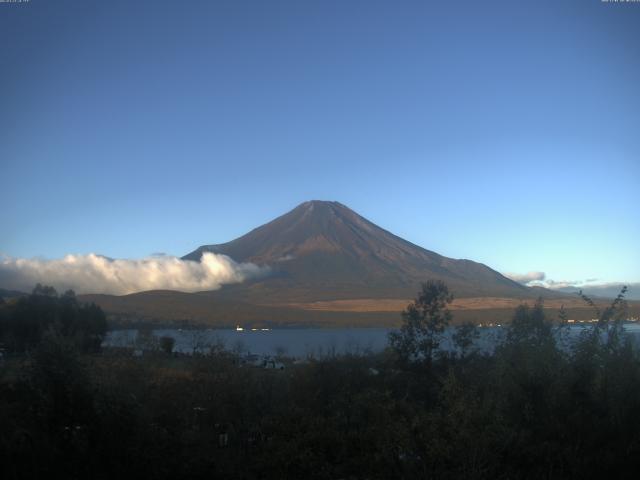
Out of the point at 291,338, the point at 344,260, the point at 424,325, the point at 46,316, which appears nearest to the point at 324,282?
the point at 344,260

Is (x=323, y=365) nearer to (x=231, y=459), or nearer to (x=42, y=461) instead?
(x=231, y=459)

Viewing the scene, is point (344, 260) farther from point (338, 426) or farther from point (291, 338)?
point (338, 426)

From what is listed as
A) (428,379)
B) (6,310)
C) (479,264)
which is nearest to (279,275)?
(479,264)

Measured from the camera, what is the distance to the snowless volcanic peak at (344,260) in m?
142

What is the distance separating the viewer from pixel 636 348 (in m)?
9.78

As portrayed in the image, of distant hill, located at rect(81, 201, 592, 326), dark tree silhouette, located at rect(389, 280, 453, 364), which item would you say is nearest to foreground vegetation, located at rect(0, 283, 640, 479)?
dark tree silhouette, located at rect(389, 280, 453, 364)

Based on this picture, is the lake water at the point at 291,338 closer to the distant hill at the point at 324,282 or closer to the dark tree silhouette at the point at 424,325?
the dark tree silhouette at the point at 424,325

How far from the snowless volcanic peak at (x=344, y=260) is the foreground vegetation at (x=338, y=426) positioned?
117126 millimetres

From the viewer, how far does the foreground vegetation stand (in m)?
5.98

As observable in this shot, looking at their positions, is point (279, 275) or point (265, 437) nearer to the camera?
point (265, 437)

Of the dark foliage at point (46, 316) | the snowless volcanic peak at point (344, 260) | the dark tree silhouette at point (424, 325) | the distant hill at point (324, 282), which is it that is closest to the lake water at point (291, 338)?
the dark tree silhouette at point (424, 325)

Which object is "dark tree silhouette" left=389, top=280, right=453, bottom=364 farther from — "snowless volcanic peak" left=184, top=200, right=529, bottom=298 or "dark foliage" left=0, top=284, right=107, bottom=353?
"snowless volcanic peak" left=184, top=200, right=529, bottom=298

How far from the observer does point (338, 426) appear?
7484mm

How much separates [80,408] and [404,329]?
25.4 meters
